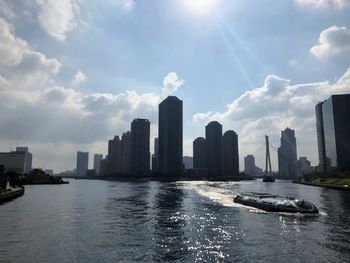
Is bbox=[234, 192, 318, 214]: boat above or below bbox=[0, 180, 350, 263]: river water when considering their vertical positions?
above

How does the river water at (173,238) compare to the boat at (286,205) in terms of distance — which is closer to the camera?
the river water at (173,238)

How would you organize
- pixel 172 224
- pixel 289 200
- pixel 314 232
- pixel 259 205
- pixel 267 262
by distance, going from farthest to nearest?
pixel 259 205
pixel 289 200
pixel 172 224
pixel 314 232
pixel 267 262

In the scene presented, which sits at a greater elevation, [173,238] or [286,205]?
[286,205]

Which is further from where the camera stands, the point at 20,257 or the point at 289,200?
the point at 289,200

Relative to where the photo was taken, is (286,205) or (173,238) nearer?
(173,238)

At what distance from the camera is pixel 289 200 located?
85.1 meters

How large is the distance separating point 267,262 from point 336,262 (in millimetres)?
7275

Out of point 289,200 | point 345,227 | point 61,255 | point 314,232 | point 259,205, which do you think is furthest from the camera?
point 259,205

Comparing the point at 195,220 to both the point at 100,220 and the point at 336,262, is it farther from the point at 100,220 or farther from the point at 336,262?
the point at 336,262

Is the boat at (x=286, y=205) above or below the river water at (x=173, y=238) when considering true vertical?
above

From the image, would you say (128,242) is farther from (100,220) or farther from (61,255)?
(100,220)

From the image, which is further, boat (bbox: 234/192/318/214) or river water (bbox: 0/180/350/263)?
boat (bbox: 234/192/318/214)

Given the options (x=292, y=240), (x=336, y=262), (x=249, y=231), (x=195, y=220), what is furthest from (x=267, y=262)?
(x=195, y=220)

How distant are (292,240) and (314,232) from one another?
859 centimetres
